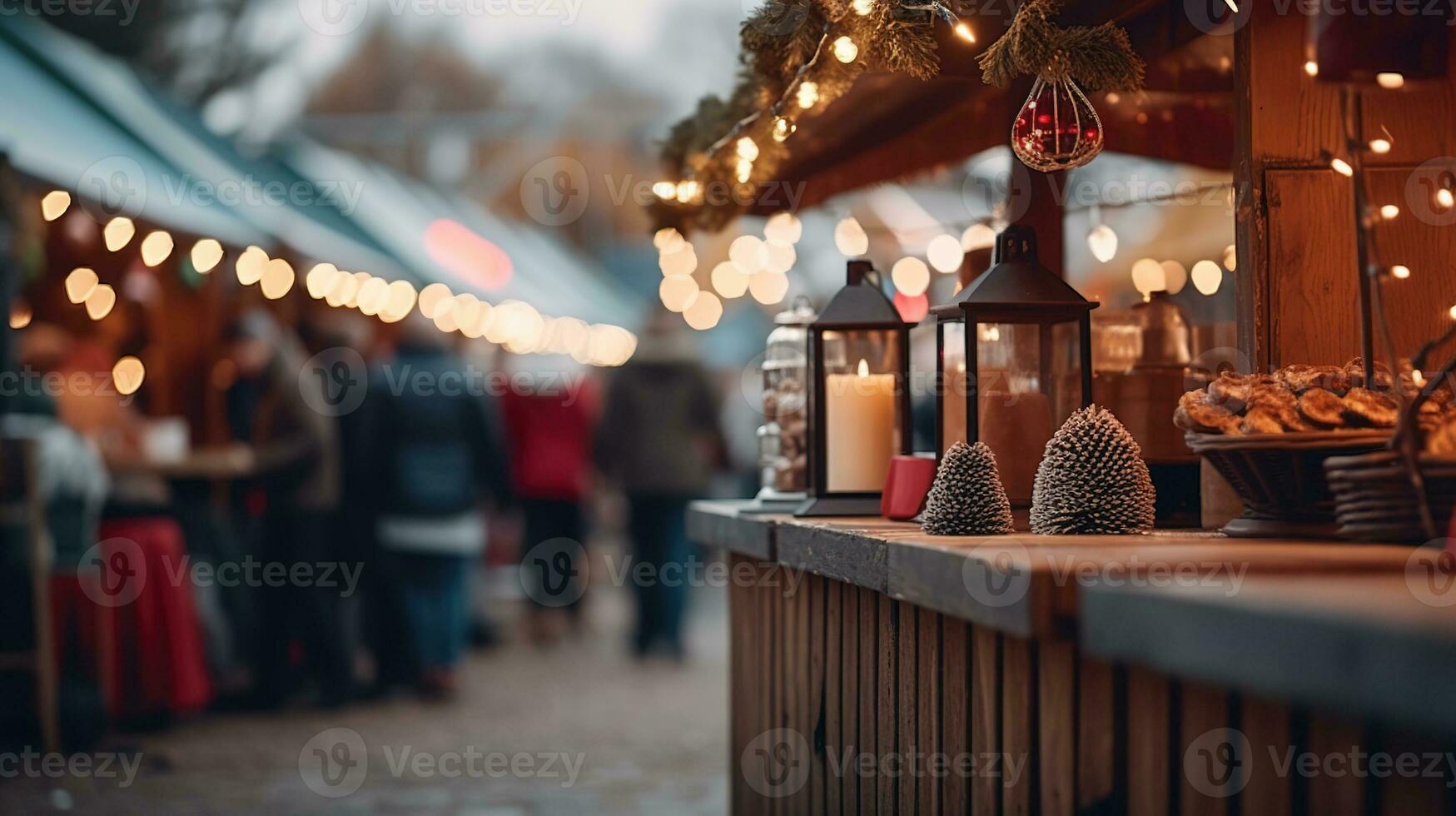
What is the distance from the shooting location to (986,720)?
263cm

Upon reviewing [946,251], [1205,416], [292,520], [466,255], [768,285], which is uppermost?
[768,285]

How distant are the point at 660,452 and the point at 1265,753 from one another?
29.2 ft

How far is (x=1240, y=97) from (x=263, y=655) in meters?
6.80

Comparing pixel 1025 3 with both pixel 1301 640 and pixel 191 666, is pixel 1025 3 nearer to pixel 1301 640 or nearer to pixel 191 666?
pixel 1301 640

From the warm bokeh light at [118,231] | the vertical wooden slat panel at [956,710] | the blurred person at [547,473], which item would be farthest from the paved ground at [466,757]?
the vertical wooden slat panel at [956,710]

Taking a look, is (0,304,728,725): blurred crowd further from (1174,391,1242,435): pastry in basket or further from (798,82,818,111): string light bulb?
(1174,391,1242,435): pastry in basket

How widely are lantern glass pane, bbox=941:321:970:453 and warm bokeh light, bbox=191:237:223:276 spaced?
23.3 feet

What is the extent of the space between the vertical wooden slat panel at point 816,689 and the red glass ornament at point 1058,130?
42.6 inches

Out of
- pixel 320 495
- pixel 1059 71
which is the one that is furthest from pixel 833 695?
pixel 320 495

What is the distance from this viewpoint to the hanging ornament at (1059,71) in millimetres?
3062

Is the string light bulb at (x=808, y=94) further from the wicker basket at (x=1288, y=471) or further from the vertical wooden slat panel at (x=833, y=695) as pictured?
the wicker basket at (x=1288, y=471)

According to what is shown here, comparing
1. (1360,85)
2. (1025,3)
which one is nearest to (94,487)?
(1025,3)

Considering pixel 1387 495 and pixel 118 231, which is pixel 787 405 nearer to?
pixel 1387 495

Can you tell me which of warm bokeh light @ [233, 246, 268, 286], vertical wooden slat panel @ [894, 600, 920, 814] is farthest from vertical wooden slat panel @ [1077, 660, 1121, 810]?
warm bokeh light @ [233, 246, 268, 286]
